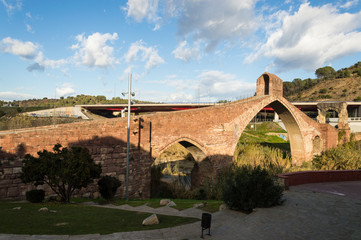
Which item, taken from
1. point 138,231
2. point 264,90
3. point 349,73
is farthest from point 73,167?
point 349,73

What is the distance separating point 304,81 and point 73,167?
4144 inches

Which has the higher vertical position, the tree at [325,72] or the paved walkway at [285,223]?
the tree at [325,72]

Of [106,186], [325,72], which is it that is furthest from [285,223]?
[325,72]

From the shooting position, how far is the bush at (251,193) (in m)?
7.33

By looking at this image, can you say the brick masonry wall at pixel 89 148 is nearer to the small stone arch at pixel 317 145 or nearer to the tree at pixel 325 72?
the small stone arch at pixel 317 145

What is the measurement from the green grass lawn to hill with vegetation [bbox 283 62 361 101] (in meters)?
74.0

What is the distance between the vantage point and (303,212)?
6867 millimetres

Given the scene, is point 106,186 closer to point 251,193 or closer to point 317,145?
point 251,193

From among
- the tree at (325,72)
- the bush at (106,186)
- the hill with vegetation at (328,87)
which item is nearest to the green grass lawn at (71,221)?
the bush at (106,186)

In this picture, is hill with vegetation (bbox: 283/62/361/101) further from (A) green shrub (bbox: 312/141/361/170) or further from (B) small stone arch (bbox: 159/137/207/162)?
(B) small stone arch (bbox: 159/137/207/162)

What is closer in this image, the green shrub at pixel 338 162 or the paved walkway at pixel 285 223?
the paved walkway at pixel 285 223

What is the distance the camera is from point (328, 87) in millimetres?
81688

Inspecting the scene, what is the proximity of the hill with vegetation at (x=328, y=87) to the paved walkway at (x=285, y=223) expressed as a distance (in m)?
69.8

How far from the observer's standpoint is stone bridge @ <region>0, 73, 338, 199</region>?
949cm
